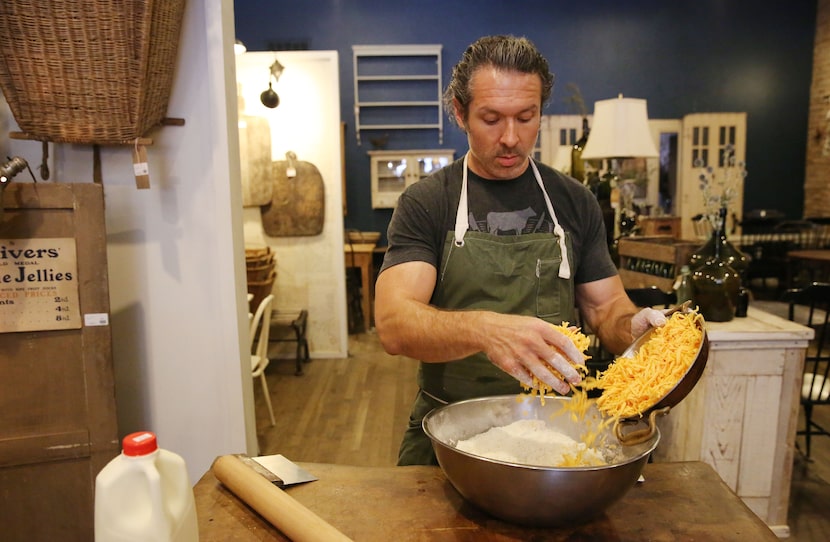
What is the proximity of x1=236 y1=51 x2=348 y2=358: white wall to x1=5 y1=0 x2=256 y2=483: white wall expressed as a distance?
2841 mm

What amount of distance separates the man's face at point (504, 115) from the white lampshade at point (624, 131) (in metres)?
1.72

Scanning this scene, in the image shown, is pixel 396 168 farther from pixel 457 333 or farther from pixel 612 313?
pixel 457 333

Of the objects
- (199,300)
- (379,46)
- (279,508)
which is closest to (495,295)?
(279,508)

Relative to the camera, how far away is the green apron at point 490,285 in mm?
1548

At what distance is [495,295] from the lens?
155 cm

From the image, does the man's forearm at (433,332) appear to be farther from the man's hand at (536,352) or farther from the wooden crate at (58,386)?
the wooden crate at (58,386)

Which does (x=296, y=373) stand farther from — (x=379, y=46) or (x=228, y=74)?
(x=379, y=46)

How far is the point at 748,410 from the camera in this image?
7.65ft

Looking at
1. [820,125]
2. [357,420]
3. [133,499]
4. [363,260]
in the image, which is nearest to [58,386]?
[133,499]

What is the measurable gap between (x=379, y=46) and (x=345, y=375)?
4.73 metres

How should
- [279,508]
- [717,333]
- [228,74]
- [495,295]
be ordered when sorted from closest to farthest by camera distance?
[279,508] → [495,295] → [228,74] → [717,333]

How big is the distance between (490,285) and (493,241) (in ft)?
0.38

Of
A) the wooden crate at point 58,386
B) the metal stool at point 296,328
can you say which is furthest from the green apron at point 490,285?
the metal stool at point 296,328

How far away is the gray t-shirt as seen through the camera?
61.3 inches
